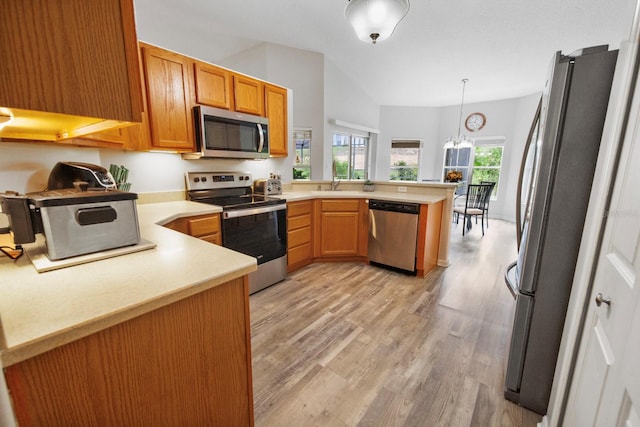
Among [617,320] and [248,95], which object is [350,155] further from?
[617,320]

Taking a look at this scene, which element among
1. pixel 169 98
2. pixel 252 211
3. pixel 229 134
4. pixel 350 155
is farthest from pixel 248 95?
pixel 350 155

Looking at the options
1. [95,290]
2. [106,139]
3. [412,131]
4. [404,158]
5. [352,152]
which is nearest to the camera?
[95,290]

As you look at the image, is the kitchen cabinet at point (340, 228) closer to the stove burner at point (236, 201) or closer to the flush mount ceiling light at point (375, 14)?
the stove burner at point (236, 201)

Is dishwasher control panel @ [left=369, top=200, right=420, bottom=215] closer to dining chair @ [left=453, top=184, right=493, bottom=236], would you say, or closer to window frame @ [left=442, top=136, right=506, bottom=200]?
dining chair @ [left=453, top=184, right=493, bottom=236]

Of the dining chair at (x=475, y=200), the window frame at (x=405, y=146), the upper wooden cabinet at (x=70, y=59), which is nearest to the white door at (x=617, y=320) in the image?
the upper wooden cabinet at (x=70, y=59)

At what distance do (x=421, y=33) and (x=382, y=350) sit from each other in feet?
12.2

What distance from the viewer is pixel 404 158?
730cm

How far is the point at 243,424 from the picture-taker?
1.02 m

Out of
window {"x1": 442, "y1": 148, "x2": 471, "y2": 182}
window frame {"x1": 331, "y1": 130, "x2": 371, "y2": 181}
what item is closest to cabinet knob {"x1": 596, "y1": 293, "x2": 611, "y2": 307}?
window frame {"x1": 331, "y1": 130, "x2": 371, "y2": 181}

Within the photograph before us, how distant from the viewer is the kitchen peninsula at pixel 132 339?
0.57m

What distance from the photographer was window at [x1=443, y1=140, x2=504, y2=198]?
21.2 ft

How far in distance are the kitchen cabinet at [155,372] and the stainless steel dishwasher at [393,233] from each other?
7.45ft

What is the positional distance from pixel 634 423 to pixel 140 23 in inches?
201

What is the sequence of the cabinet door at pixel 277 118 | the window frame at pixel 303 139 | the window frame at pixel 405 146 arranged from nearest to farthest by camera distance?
the cabinet door at pixel 277 118 → the window frame at pixel 303 139 → the window frame at pixel 405 146
